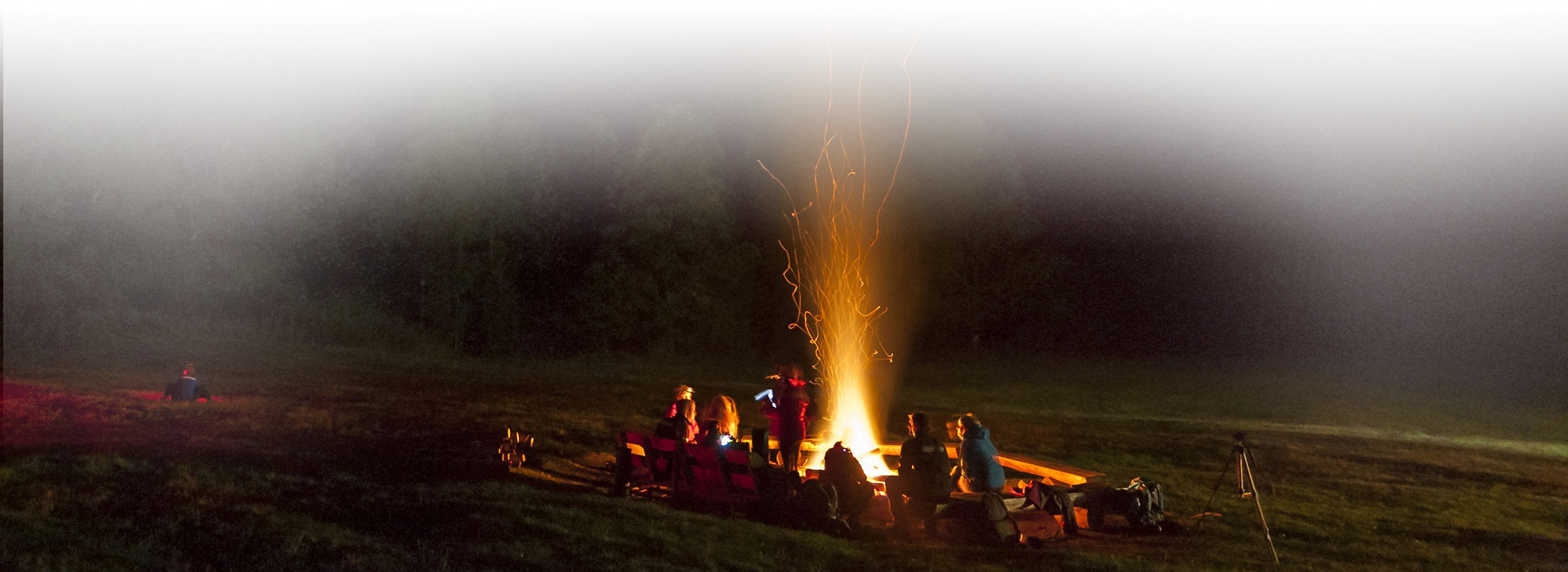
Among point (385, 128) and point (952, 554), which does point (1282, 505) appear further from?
point (385, 128)

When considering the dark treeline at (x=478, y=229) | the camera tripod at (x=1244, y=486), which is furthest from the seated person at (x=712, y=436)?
the dark treeline at (x=478, y=229)

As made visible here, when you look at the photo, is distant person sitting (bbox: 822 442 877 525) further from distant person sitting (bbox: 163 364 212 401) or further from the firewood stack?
distant person sitting (bbox: 163 364 212 401)

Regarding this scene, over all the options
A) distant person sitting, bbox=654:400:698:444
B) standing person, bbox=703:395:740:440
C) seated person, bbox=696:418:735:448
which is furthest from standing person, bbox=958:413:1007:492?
distant person sitting, bbox=654:400:698:444

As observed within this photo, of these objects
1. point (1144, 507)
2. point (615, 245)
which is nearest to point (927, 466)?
point (1144, 507)

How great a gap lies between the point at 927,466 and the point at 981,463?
0.73 meters

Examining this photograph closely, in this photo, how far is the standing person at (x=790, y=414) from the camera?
1088 cm

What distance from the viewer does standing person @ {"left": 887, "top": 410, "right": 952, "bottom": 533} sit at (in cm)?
859

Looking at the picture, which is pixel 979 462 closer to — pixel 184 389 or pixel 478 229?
pixel 184 389

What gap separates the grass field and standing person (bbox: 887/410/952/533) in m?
0.36

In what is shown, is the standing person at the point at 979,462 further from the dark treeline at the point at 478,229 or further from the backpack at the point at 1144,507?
the dark treeline at the point at 478,229

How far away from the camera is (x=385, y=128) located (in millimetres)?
35125

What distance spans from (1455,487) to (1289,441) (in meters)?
4.50

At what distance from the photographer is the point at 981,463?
9.24m

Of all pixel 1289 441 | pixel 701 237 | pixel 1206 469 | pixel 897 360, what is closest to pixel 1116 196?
pixel 897 360
